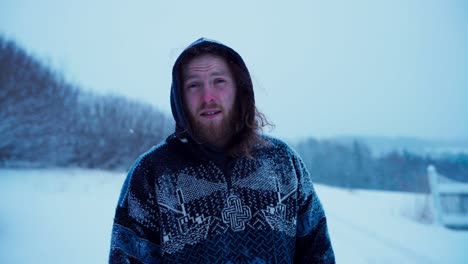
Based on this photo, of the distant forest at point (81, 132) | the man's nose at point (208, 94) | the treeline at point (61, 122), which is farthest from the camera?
the treeline at point (61, 122)

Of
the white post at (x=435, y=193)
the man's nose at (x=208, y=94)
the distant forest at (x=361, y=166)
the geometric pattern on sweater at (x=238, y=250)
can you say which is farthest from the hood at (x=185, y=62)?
the distant forest at (x=361, y=166)

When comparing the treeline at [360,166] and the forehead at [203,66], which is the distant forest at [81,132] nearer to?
the treeline at [360,166]

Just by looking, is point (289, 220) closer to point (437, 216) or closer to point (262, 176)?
point (262, 176)

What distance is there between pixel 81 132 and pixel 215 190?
13729 millimetres

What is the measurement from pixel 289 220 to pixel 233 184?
0.95 ft

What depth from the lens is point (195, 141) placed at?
1.26 metres

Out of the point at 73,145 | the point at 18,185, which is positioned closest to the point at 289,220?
the point at 18,185

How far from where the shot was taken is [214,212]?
118 cm

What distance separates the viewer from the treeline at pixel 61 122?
10.9m

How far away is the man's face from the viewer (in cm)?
127

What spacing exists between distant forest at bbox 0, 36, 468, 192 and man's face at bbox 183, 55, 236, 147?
22.5 feet

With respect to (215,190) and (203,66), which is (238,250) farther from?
Answer: (203,66)

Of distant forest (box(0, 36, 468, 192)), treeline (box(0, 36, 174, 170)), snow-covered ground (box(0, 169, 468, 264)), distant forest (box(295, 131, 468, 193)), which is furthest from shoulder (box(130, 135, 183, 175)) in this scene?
treeline (box(0, 36, 174, 170))

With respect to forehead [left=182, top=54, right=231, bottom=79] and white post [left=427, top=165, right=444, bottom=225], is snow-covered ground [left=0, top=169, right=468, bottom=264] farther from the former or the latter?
forehead [left=182, top=54, right=231, bottom=79]
